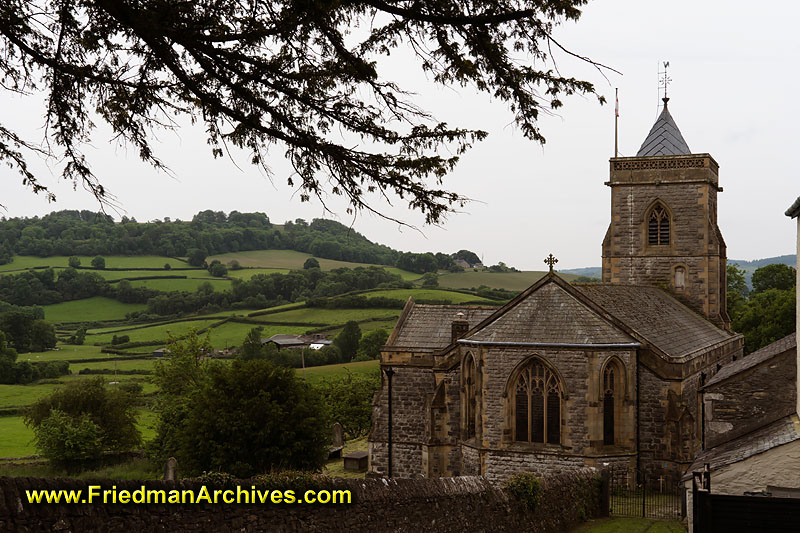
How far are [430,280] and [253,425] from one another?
295 feet

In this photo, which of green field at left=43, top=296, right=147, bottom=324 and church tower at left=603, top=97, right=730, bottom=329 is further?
green field at left=43, top=296, right=147, bottom=324

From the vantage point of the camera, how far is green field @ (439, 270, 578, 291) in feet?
374

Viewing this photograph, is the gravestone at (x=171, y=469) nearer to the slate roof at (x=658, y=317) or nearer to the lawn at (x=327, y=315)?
the slate roof at (x=658, y=317)

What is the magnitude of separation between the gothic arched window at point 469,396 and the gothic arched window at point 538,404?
1.86m

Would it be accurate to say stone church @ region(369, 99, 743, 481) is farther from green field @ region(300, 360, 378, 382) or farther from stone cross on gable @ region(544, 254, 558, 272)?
green field @ region(300, 360, 378, 382)

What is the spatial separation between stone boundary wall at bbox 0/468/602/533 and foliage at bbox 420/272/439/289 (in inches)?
3792

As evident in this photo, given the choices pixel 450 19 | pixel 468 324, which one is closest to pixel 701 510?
pixel 450 19

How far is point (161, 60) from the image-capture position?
795cm

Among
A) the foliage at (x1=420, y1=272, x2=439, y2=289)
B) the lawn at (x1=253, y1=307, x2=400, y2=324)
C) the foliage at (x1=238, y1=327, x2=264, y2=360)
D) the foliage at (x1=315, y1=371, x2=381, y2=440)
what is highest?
the foliage at (x1=420, y1=272, x2=439, y2=289)

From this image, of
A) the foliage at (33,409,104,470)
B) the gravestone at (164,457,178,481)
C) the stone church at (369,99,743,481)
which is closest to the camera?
the stone church at (369,99,743,481)

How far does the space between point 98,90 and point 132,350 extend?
3120 inches

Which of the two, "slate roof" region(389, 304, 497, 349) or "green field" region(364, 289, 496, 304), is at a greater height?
"green field" region(364, 289, 496, 304)

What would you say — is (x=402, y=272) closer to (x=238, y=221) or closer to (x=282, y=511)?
(x=238, y=221)

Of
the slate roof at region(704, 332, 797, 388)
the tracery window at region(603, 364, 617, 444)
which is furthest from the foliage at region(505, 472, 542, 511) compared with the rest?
the tracery window at region(603, 364, 617, 444)
